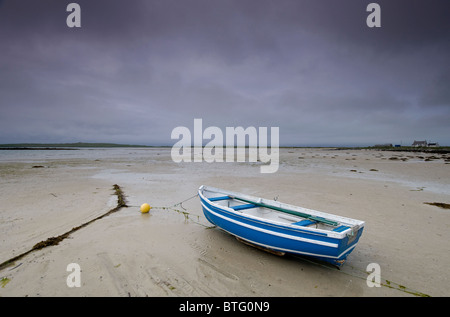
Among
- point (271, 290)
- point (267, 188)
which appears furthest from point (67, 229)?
point (267, 188)

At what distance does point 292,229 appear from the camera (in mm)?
4852

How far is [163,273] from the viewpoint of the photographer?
4.93m

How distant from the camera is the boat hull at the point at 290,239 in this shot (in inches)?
178

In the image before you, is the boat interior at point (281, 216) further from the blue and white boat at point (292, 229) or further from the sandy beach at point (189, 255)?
the sandy beach at point (189, 255)

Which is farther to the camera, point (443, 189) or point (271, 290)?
point (443, 189)

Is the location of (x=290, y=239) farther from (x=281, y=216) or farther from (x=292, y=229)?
(x=281, y=216)

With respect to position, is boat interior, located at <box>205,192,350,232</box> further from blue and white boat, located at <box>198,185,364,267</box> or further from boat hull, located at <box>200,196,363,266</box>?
boat hull, located at <box>200,196,363,266</box>

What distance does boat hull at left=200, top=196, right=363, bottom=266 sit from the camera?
451 cm

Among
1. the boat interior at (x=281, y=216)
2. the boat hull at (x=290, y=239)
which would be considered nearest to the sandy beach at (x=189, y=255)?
the boat hull at (x=290, y=239)
